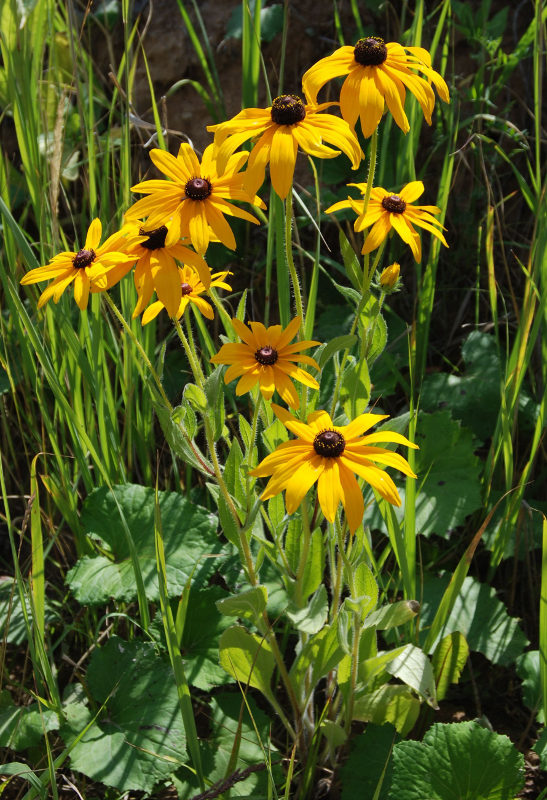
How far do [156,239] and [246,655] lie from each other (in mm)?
935

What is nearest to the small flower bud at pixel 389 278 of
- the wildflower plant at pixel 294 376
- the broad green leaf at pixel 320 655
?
the wildflower plant at pixel 294 376

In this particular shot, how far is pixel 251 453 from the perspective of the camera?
150 cm

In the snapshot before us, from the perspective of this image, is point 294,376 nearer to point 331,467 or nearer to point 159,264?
point 331,467

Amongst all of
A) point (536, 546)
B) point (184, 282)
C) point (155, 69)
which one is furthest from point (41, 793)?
point (155, 69)

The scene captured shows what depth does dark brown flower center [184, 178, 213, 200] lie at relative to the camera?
52.5 inches

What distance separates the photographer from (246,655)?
5.53 feet

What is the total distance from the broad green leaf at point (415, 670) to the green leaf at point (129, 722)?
52 cm

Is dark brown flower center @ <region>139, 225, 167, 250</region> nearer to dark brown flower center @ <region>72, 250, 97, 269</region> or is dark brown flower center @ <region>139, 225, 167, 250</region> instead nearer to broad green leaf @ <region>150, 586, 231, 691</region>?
dark brown flower center @ <region>72, 250, 97, 269</region>

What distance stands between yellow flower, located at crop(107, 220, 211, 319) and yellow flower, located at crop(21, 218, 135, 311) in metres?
0.02

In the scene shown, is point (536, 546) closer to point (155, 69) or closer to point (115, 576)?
point (115, 576)

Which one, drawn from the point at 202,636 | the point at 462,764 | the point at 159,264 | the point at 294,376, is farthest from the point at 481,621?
the point at 159,264

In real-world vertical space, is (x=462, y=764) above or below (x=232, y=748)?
above

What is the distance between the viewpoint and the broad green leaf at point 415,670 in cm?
165

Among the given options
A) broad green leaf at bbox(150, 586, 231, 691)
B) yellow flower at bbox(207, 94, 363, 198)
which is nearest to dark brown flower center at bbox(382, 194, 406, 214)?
yellow flower at bbox(207, 94, 363, 198)
